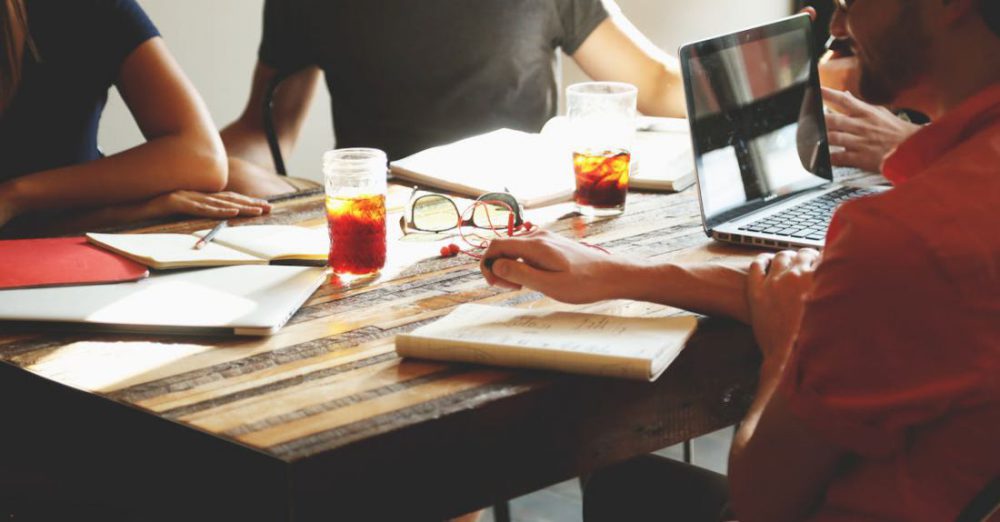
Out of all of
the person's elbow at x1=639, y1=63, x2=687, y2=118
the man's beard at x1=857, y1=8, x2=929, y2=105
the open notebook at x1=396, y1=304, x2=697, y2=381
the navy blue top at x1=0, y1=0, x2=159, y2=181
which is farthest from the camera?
the person's elbow at x1=639, y1=63, x2=687, y2=118

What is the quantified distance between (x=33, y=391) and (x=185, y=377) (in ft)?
0.56

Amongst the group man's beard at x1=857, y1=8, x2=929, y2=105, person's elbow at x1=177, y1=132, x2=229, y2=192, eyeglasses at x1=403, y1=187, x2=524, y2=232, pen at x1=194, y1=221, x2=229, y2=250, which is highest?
man's beard at x1=857, y1=8, x2=929, y2=105

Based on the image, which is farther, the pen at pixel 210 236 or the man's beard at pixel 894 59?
the pen at pixel 210 236

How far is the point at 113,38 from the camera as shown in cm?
189

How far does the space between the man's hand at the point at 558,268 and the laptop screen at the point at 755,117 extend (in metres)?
0.31

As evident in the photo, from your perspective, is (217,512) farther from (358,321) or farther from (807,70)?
(807,70)

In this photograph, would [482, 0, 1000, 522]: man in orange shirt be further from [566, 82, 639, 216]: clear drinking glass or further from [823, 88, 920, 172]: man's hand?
[823, 88, 920, 172]: man's hand

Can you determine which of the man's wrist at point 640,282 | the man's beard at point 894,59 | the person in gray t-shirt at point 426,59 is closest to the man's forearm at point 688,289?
the man's wrist at point 640,282

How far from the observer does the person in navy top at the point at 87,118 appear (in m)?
1.71

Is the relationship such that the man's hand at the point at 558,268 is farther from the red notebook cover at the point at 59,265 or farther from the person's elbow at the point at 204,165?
the person's elbow at the point at 204,165

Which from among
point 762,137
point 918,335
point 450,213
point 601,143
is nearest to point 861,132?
point 762,137

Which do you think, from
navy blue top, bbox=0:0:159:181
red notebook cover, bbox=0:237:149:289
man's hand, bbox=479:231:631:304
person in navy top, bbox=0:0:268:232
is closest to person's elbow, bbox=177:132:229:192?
person in navy top, bbox=0:0:268:232

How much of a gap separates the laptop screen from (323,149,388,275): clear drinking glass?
44cm

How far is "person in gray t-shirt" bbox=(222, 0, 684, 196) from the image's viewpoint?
2.42 m
